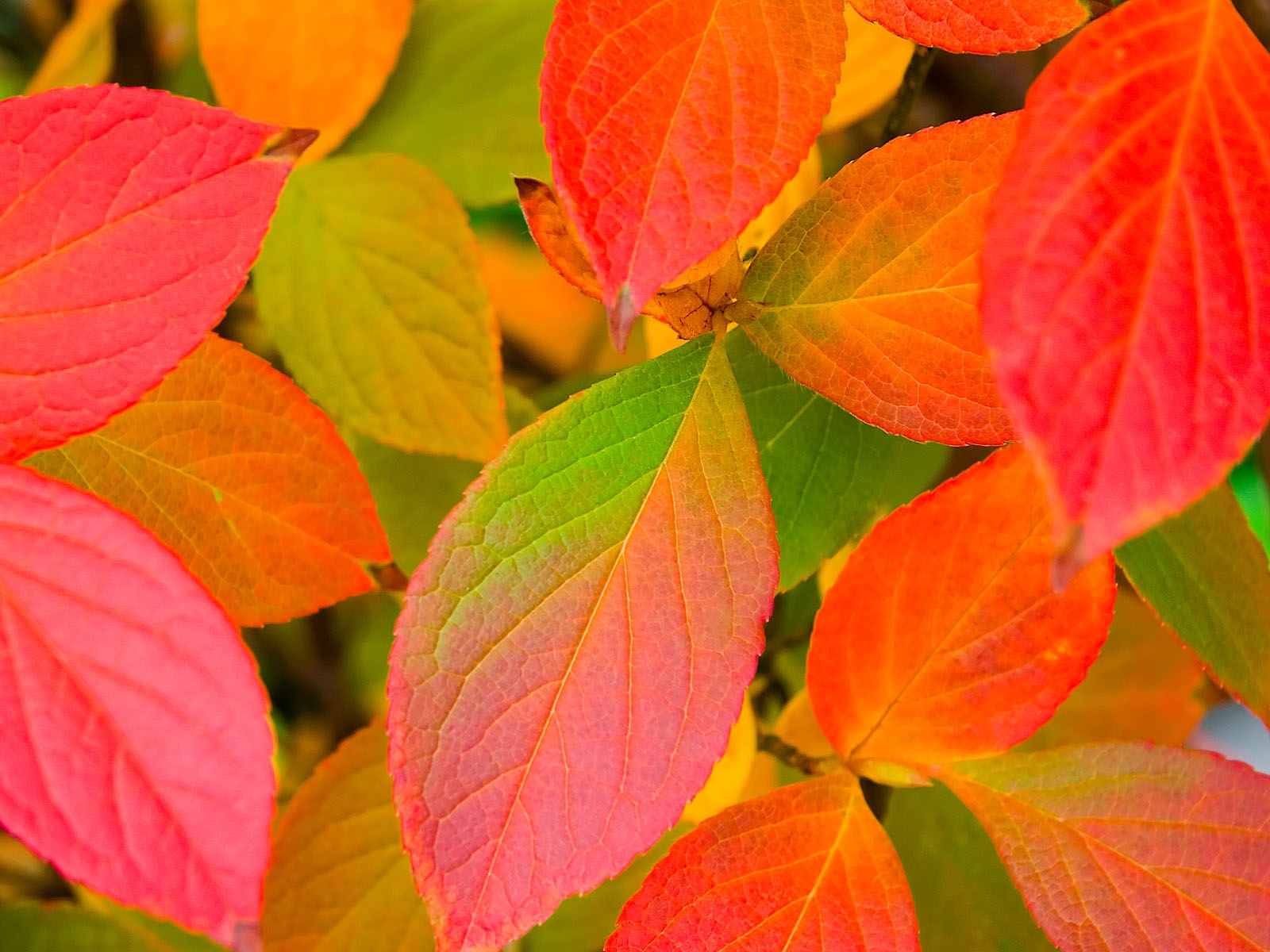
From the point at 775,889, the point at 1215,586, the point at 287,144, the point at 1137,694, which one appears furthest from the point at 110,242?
the point at 1137,694

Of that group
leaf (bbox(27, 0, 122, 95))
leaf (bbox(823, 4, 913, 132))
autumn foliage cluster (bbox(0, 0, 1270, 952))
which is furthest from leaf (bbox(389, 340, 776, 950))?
leaf (bbox(27, 0, 122, 95))

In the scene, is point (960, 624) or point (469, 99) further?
point (469, 99)

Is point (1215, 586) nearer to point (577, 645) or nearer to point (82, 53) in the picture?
point (577, 645)

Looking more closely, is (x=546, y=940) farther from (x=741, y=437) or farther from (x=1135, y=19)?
(x=1135, y=19)

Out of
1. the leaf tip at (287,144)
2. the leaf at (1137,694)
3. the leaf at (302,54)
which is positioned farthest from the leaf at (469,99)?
the leaf at (1137,694)

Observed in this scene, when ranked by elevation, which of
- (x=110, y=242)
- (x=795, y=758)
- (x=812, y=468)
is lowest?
(x=795, y=758)

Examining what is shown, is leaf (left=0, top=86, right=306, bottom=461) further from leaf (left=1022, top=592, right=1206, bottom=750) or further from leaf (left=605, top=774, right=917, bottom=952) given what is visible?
leaf (left=1022, top=592, right=1206, bottom=750)
